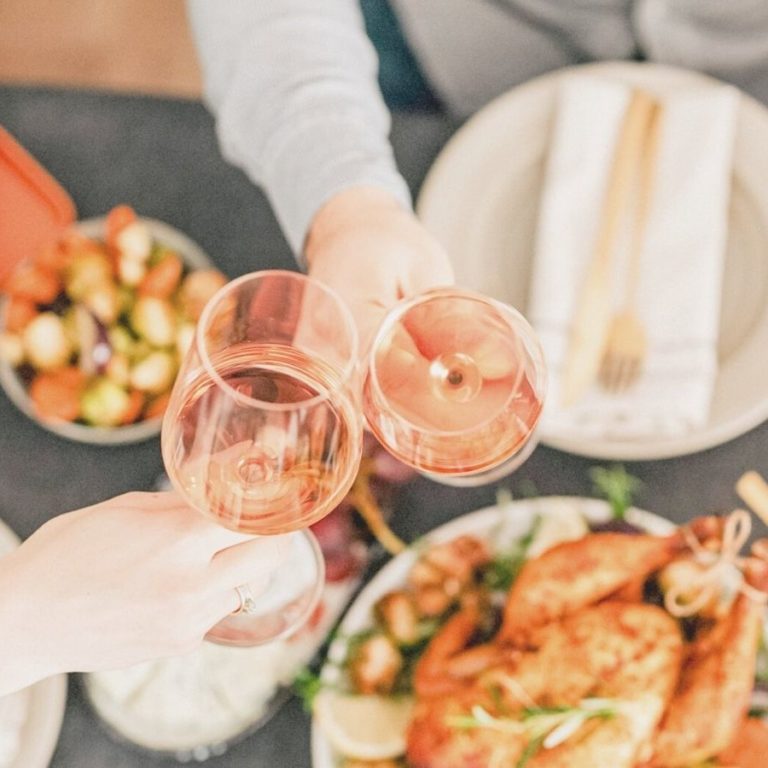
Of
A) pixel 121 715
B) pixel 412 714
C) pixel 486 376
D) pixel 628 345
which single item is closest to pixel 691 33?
pixel 628 345

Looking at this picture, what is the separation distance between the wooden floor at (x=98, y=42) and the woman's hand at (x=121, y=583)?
4.86ft

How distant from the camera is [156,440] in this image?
88cm

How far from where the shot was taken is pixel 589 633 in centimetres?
72

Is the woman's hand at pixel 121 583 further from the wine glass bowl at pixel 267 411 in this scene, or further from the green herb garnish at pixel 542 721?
the green herb garnish at pixel 542 721

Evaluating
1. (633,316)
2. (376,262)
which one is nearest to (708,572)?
(633,316)

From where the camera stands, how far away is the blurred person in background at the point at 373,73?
723 millimetres

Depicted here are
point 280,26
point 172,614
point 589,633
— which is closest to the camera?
point 172,614

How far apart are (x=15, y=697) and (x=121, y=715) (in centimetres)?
9

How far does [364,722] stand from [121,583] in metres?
0.32

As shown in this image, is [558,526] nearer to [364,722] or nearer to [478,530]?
[478,530]

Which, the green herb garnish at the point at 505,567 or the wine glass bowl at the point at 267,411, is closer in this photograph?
the wine glass bowl at the point at 267,411

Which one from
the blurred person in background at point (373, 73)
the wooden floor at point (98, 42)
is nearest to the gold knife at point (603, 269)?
the blurred person in background at point (373, 73)

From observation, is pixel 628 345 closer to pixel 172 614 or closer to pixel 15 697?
pixel 172 614

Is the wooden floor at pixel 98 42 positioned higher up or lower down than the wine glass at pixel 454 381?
lower down
